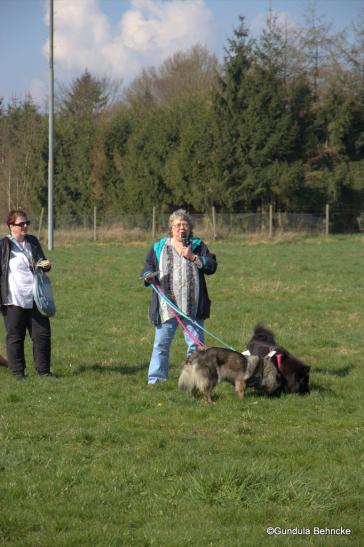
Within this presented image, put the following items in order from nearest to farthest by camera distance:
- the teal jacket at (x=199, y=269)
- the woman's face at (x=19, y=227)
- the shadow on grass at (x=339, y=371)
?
the teal jacket at (x=199, y=269) → the woman's face at (x=19, y=227) → the shadow on grass at (x=339, y=371)

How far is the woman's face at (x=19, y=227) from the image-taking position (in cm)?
841

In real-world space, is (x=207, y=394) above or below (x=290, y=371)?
below

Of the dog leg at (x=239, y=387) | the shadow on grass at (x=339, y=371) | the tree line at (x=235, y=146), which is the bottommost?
the shadow on grass at (x=339, y=371)

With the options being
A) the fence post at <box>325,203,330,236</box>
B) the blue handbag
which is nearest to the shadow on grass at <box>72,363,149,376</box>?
the blue handbag

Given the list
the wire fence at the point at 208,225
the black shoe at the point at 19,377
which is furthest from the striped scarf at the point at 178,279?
the wire fence at the point at 208,225

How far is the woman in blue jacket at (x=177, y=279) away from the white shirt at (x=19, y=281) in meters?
1.45

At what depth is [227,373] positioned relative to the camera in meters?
7.70

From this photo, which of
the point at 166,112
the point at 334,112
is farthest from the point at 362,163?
the point at 166,112

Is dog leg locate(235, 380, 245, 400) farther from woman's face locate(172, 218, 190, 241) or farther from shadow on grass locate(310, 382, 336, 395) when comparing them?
woman's face locate(172, 218, 190, 241)

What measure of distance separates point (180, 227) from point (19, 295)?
7.04ft

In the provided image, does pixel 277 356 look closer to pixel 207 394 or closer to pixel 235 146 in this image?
pixel 207 394

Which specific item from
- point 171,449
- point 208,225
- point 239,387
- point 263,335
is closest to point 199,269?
point 263,335

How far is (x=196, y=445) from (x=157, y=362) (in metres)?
2.37

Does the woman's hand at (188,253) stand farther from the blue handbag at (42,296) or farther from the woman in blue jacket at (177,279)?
the blue handbag at (42,296)
